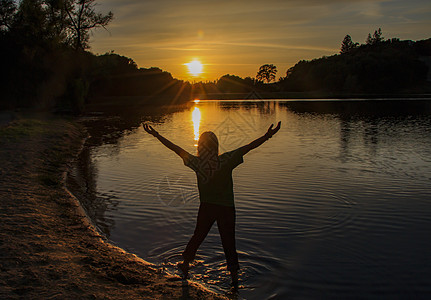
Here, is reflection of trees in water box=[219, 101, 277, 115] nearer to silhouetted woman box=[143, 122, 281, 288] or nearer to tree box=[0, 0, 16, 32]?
tree box=[0, 0, 16, 32]

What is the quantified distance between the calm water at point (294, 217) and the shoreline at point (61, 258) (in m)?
0.47

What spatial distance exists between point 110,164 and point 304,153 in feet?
27.3

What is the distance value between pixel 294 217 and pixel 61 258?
16.3 feet

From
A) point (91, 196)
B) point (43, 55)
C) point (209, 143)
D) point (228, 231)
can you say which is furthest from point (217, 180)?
point (43, 55)

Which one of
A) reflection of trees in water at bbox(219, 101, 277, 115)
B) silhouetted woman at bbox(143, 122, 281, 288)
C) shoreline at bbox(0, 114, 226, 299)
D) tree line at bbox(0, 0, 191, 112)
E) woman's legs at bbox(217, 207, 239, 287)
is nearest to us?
shoreline at bbox(0, 114, 226, 299)

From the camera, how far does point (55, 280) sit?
16.4ft

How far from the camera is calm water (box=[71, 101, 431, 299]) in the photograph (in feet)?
19.5

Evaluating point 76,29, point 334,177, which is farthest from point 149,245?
point 76,29

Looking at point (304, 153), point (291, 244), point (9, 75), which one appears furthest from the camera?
point (9, 75)

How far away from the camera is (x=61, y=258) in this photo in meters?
5.77

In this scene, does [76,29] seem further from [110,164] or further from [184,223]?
[184,223]

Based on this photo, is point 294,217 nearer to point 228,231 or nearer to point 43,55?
point 228,231

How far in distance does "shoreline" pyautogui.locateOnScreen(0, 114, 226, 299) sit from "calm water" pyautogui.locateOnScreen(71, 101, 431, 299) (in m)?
0.47

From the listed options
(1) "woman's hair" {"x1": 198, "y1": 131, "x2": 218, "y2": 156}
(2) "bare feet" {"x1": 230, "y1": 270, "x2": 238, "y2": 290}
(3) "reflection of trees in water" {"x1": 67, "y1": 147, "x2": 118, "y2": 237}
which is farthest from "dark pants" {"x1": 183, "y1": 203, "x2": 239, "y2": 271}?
(3) "reflection of trees in water" {"x1": 67, "y1": 147, "x2": 118, "y2": 237}
